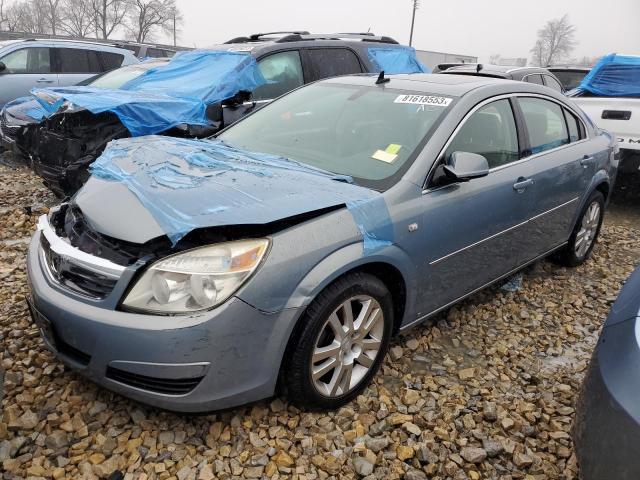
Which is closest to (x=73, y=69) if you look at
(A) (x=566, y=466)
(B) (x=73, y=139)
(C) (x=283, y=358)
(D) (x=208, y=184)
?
(B) (x=73, y=139)

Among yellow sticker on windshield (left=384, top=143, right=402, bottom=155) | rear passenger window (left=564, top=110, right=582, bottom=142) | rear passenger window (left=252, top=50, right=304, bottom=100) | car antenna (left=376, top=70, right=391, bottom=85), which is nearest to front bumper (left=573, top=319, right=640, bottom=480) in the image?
yellow sticker on windshield (left=384, top=143, right=402, bottom=155)

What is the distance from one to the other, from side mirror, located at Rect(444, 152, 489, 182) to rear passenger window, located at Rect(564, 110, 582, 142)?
1766 mm

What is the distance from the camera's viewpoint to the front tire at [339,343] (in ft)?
7.16

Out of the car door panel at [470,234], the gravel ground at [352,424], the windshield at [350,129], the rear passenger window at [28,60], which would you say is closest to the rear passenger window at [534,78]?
the car door panel at [470,234]

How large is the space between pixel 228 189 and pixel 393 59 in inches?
200

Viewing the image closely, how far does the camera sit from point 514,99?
3406mm

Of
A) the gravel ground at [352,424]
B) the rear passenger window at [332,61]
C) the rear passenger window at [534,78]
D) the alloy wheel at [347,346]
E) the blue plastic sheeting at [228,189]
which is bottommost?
the gravel ground at [352,424]

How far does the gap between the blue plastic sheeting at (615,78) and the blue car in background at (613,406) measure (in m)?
5.86

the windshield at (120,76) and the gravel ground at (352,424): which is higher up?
the windshield at (120,76)

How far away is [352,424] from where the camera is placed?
241 centimetres

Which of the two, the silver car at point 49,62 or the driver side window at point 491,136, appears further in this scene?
the silver car at point 49,62

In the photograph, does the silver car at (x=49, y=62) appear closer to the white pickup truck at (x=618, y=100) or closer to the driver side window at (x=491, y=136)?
the white pickup truck at (x=618, y=100)

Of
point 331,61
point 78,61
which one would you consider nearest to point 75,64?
point 78,61

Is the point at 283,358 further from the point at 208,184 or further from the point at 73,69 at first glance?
the point at 73,69
